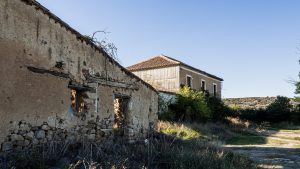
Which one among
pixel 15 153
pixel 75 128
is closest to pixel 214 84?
pixel 75 128

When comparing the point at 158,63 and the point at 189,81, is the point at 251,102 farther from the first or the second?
the point at 158,63

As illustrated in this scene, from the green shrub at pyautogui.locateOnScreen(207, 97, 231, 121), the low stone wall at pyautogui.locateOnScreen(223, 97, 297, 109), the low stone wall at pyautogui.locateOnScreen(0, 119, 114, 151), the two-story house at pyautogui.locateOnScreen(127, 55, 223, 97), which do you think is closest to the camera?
the low stone wall at pyautogui.locateOnScreen(0, 119, 114, 151)

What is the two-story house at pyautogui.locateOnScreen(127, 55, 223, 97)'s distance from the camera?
28.6 metres

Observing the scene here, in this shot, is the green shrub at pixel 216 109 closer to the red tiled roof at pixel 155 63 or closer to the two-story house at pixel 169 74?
the two-story house at pixel 169 74

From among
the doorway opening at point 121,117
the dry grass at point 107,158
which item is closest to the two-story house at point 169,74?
the doorway opening at point 121,117

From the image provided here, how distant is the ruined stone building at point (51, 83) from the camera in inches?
299

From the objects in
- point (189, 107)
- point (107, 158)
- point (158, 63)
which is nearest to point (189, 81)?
point (158, 63)

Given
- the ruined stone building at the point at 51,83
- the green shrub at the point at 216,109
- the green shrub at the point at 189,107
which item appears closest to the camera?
the ruined stone building at the point at 51,83

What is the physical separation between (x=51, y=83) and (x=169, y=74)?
20.7 meters

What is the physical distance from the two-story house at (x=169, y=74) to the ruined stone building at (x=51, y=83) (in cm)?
1603

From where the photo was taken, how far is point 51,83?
876 cm

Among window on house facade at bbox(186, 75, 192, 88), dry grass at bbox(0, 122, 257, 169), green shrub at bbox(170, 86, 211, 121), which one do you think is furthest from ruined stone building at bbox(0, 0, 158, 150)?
window on house facade at bbox(186, 75, 192, 88)

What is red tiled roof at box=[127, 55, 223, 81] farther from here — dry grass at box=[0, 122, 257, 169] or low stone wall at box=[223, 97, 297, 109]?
dry grass at box=[0, 122, 257, 169]

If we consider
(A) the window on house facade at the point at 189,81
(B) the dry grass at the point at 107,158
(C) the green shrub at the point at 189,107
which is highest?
(A) the window on house facade at the point at 189,81
